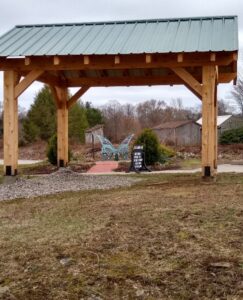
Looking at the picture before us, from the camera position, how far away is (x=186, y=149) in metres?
21.1

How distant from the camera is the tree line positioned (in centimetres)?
3231

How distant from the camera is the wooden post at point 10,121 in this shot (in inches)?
375

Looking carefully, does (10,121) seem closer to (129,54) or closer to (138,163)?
(129,54)

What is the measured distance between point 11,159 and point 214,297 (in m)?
7.47

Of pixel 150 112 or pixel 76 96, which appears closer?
pixel 76 96

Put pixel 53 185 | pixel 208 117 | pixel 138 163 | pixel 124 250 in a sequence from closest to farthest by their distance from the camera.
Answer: pixel 124 250, pixel 53 185, pixel 208 117, pixel 138 163

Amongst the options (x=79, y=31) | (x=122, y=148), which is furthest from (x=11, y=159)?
(x=122, y=148)

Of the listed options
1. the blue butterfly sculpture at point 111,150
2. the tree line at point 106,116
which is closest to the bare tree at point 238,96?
the tree line at point 106,116

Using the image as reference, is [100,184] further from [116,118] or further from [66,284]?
[116,118]

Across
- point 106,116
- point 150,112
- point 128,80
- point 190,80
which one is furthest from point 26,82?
point 150,112

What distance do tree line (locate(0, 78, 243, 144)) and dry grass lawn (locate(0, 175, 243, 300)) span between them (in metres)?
26.5

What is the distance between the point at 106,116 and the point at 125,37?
35377 mm

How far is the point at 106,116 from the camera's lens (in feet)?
149

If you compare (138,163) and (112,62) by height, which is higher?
(112,62)
